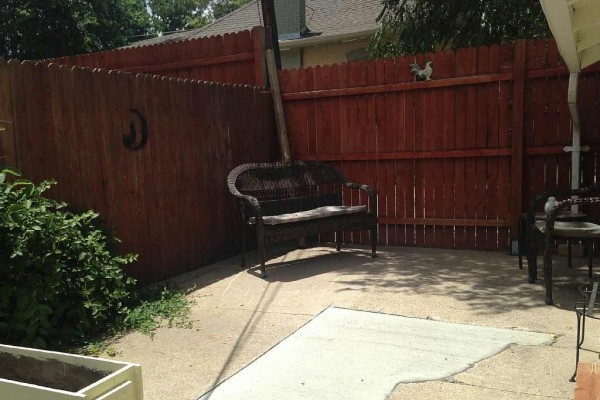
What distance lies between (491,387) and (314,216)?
9.80ft

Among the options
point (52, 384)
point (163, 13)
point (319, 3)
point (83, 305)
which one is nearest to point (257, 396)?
point (52, 384)

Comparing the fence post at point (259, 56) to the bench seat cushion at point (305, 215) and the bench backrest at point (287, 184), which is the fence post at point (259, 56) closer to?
the bench backrest at point (287, 184)

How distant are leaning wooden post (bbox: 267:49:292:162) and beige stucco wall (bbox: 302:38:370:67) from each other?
21.5ft

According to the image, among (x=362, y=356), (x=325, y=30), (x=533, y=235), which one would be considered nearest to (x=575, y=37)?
(x=533, y=235)

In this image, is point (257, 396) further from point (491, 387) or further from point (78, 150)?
point (78, 150)

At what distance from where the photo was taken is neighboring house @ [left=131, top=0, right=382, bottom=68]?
12906 millimetres

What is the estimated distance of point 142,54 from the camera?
26.9 feet

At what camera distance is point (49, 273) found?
3.39m

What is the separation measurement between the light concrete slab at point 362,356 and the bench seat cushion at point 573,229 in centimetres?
106

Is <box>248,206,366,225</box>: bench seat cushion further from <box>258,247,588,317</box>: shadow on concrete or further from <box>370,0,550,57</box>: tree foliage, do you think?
<box>370,0,550,57</box>: tree foliage

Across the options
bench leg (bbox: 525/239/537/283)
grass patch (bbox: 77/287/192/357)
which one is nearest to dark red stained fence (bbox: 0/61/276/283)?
grass patch (bbox: 77/287/192/357)

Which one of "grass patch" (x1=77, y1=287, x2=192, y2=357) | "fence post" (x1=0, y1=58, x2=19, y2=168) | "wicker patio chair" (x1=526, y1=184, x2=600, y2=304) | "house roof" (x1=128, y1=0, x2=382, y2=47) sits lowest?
"grass patch" (x1=77, y1=287, x2=192, y2=357)

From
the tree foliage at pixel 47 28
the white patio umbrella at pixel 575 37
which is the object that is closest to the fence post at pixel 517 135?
the white patio umbrella at pixel 575 37

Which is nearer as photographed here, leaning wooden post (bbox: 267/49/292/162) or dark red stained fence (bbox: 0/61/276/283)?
dark red stained fence (bbox: 0/61/276/283)
